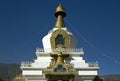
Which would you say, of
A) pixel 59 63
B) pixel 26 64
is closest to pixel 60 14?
pixel 26 64

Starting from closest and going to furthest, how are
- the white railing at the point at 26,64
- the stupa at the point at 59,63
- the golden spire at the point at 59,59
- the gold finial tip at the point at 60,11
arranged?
the stupa at the point at 59,63 → the golden spire at the point at 59,59 → the white railing at the point at 26,64 → the gold finial tip at the point at 60,11

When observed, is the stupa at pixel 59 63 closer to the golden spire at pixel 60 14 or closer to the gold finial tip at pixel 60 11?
the golden spire at pixel 60 14

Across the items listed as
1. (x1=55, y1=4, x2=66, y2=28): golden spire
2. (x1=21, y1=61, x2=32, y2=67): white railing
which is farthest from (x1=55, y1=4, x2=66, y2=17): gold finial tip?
(x1=21, y1=61, x2=32, y2=67): white railing

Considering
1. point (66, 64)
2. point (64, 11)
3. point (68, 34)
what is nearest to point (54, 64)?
point (66, 64)

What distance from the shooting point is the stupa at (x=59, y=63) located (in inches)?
1016

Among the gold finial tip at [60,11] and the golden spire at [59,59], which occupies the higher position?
the gold finial tip at [60,11]

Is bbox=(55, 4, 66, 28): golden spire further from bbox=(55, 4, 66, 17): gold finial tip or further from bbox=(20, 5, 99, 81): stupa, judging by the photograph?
bbox=(20, 5, 99, 81): stupa

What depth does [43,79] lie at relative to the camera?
27094 mm

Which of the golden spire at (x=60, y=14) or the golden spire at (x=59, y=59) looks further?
the golden spire at (x=60, y=14)

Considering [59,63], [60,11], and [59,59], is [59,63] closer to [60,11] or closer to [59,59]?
[59,59]

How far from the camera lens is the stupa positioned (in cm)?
2580

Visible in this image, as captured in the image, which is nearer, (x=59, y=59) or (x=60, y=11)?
(x=59, y=59)

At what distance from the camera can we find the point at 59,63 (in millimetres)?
26188

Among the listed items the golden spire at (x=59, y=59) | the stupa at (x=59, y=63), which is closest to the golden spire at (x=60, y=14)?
the stupa at (x=59, y=63)
